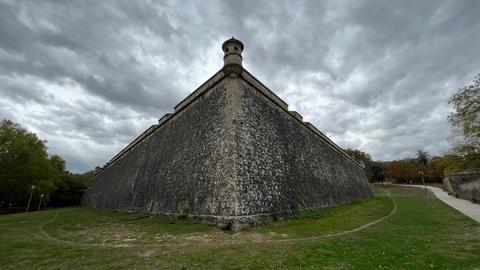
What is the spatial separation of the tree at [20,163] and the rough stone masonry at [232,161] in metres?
18.7

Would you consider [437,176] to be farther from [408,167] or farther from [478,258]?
[478,258]

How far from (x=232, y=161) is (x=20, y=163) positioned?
3540 cm

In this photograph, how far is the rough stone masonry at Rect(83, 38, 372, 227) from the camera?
1184 cm

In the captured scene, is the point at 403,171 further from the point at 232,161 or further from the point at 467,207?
the point at 232,161

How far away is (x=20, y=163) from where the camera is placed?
102 ft

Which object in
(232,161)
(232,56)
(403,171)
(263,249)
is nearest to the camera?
(263,249)

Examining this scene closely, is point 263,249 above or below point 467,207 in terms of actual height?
below

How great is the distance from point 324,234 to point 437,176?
263ft

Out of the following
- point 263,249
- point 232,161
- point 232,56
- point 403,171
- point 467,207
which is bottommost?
point 263,249

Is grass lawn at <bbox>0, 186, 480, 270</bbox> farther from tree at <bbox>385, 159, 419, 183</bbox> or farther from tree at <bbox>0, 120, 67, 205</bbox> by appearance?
tree at <bbox>385, 159, 419, 183</bbox>

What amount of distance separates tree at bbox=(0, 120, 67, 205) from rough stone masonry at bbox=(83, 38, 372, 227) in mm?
18685

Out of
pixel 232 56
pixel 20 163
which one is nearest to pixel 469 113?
pixel 232 56

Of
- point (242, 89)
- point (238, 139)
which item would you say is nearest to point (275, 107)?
point (242, 89)

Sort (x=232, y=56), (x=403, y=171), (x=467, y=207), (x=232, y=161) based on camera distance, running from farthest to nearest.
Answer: (x=403, y=171) → (x=467, y=207) → (x=232, y=56) → (x=232, y=161)
